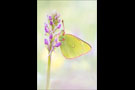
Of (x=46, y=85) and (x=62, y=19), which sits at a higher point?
(x=62, y=19)

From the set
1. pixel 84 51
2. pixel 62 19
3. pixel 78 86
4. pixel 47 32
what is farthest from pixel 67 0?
pixel 78 86

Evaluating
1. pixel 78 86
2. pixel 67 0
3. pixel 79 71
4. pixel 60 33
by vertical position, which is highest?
pixel 67 0

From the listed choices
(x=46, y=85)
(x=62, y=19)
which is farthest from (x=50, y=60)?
(x=62, y=19)

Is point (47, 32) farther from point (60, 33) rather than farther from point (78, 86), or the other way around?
point (78, 86)
